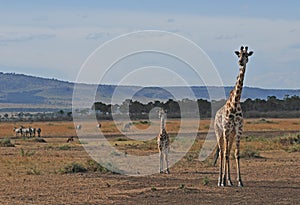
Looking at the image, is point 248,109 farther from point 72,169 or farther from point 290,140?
point 72,169

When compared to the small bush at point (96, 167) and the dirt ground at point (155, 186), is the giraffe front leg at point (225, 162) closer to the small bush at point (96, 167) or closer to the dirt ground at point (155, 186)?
the dirt ground at point (155, 186)

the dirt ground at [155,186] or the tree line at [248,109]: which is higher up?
the tree line at [248,109]

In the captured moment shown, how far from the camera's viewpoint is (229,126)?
17453 mm

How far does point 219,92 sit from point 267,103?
319ft

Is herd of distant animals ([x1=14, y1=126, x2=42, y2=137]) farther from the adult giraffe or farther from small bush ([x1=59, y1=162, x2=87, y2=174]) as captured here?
the adult giraffe

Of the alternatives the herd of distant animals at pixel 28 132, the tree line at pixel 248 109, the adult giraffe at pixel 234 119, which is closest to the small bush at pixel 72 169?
the adult giraffe at pixel 234 119

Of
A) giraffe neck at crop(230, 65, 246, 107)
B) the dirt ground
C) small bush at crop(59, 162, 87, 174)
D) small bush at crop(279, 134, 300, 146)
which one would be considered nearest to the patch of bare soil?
the dirt ground

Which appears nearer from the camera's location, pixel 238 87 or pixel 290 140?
pixel 238 87

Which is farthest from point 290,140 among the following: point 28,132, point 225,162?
point 28,132

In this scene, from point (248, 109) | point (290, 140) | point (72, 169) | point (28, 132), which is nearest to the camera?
point (72, 169)

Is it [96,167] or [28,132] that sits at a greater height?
[28,132]

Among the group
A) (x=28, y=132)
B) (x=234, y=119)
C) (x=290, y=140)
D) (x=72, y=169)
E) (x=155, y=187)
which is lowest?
(x=155, y=187)

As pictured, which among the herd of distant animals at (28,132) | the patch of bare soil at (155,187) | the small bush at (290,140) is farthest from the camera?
the herd of distant animals at (28,132)

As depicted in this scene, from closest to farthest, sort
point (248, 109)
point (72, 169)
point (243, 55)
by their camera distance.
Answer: point (243, 55), point (72, 169), point (248, 109)
